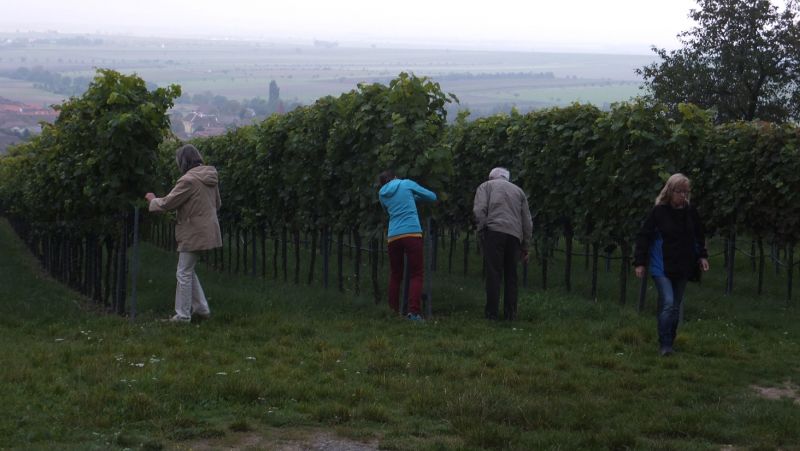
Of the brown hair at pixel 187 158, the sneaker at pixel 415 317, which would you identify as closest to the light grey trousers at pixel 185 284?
the brown hair at pixel 187 158

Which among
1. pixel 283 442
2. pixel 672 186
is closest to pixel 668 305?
pixel 672 186

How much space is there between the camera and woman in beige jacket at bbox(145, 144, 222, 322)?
11.1m

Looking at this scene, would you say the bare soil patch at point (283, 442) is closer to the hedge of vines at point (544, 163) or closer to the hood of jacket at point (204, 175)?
the hood of jacket at point (204, 175)

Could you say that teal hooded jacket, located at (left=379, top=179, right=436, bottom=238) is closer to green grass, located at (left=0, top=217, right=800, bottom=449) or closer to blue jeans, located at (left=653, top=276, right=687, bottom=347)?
green grass, located at (left=0, top=217, right=800, bottom=449)

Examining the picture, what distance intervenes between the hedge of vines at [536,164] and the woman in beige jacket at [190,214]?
183 centimetres

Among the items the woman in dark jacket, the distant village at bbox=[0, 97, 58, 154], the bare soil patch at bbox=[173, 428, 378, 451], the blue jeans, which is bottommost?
the distant village at bbox=[0, 97, 58, 154]

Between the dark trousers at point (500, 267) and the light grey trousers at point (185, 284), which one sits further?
the dark trousers at point (500, 267)

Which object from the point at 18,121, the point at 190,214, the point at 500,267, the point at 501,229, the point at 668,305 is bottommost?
the point at 18,121

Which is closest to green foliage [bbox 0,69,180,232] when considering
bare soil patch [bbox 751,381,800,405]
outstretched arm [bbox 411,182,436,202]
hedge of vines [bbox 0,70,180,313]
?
hedge of vines [bbox 0,70,180,313]

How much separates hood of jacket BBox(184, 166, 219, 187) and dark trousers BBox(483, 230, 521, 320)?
10.4 feet

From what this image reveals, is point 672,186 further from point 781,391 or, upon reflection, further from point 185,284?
point 185,284

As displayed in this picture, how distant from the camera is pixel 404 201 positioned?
11.9 m

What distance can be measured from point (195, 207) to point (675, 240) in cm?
497

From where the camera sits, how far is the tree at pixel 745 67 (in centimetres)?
3191
